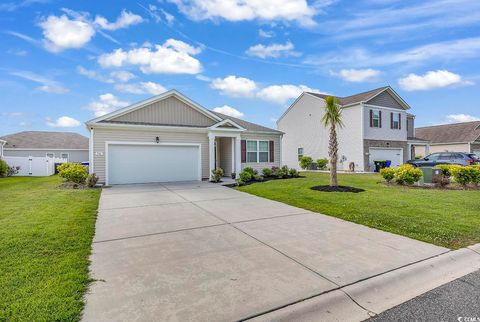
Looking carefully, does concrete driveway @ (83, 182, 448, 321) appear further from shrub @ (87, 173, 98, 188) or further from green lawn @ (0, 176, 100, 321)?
shrub @ (87, 173, 98, 188)

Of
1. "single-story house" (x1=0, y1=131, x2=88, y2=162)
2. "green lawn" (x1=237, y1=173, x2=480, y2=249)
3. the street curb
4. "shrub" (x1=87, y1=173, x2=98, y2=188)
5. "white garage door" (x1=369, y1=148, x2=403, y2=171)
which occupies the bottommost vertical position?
the street curb

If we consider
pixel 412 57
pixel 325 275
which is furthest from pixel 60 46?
pixel 412 57

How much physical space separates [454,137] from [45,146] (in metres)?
48.8

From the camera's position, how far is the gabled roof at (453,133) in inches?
1131

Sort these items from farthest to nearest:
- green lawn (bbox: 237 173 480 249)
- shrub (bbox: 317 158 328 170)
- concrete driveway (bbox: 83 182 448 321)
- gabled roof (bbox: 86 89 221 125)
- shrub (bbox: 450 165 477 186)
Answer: shrub (bbox: 317 158 328 170)
gabled roof (bbox: 86 89 221 125)
shrub (bbox: 450 165 477 186)
green lawn (bbox: 237 173 480 249)
concrete driveway (bbox: 83 182 448 321)

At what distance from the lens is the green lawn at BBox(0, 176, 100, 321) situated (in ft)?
8.23

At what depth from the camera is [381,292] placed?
10.0 ft

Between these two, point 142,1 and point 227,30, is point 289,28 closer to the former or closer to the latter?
point 227,30

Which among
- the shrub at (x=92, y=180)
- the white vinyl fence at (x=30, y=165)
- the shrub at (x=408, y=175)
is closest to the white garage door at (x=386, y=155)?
the shrub at (x=408, y=175)

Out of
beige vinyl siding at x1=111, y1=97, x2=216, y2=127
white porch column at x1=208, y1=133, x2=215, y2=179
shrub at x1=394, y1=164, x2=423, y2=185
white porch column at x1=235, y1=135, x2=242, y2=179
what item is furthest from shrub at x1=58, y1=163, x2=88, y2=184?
shrub at x1=394, y1=164, x2=423, y2=185

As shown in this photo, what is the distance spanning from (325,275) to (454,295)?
1413 mm

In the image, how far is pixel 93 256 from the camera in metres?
3.96

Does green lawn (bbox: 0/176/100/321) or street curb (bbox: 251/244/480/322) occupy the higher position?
green lawn (bbox: 0/176/100/321)

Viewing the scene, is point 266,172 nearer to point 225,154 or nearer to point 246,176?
point 246,176
